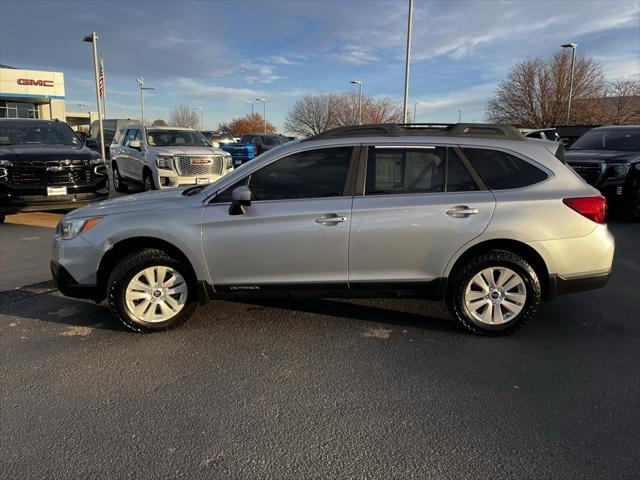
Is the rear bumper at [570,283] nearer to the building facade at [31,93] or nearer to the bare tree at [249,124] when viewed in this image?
the building facade at [31,93]

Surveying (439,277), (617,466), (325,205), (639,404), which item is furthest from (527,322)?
(325,205)

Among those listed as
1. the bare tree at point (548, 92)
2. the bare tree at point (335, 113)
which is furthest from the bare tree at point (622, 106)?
the bare tree at point (335, 113)

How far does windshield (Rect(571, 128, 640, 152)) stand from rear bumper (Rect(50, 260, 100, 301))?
427 inches

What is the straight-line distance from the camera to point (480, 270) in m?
4.05

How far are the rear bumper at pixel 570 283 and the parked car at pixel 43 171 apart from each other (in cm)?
797

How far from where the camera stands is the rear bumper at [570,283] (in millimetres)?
4059

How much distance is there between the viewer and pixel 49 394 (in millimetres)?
3217

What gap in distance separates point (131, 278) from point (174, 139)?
937 cm

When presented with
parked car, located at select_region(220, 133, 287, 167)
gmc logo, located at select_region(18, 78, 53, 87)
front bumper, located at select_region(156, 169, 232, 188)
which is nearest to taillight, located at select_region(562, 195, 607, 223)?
front bumper, located at select_region(156, 169, 232, 188)

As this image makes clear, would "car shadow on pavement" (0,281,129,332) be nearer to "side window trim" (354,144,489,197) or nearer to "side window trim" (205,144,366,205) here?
"side window trim" (205,144,366,205)

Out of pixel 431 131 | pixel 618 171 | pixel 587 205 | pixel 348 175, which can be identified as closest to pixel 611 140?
pixel 618 171

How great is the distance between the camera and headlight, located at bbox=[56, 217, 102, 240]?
416cm

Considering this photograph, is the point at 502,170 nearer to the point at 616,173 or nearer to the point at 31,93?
the point at 616,173

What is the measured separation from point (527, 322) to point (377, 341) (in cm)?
132
